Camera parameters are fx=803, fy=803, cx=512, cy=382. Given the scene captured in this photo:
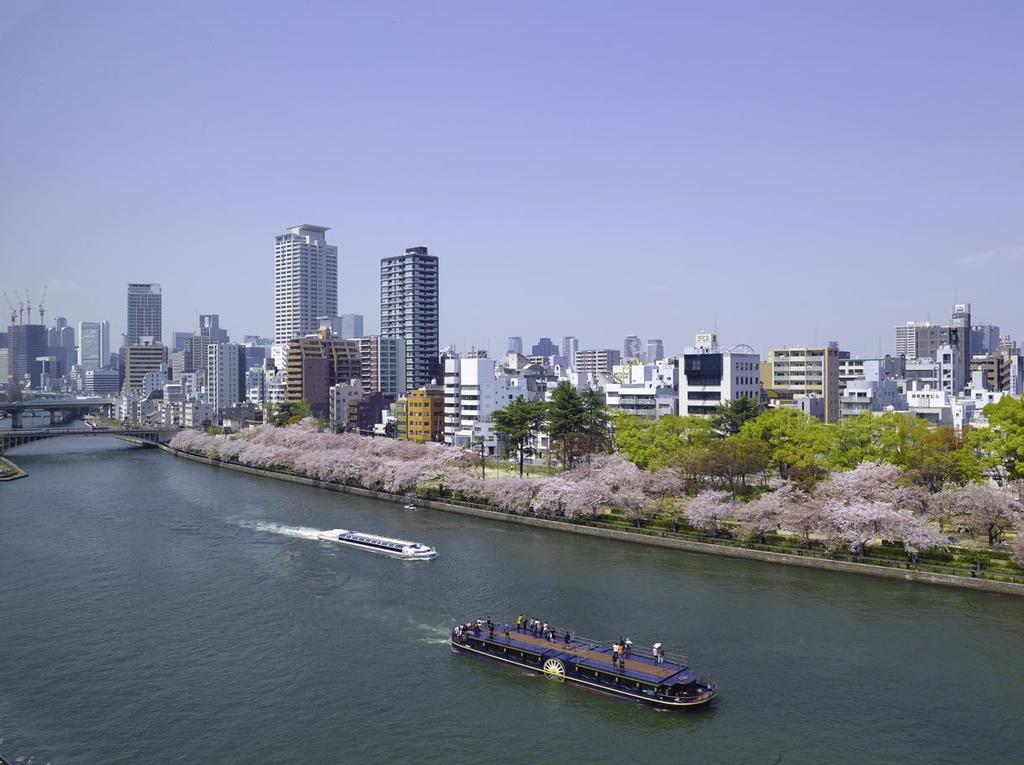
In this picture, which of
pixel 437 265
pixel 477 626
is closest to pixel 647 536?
pixel 477 626

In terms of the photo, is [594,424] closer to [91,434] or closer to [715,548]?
[715,548]

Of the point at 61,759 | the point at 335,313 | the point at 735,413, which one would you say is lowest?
the point at 61,759

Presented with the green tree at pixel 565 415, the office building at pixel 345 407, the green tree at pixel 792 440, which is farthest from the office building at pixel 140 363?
the green tree at pixel 792 440

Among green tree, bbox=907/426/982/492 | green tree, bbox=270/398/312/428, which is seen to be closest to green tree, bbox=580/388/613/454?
green tree, bbox=907/426/982/492

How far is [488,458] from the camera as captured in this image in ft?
206

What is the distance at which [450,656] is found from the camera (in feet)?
72.9

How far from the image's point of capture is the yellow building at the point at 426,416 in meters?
71.4

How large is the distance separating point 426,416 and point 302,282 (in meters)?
110

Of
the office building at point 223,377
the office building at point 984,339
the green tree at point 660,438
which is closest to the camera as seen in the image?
the green tree at point 660,438

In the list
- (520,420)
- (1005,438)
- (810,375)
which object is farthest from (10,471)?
(810,375)

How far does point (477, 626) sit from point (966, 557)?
18.9m

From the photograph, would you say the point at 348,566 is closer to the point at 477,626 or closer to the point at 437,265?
the point at 477,626

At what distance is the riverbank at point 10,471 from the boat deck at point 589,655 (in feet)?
169

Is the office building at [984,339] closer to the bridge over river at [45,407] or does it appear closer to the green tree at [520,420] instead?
the green tree at [520,420]
